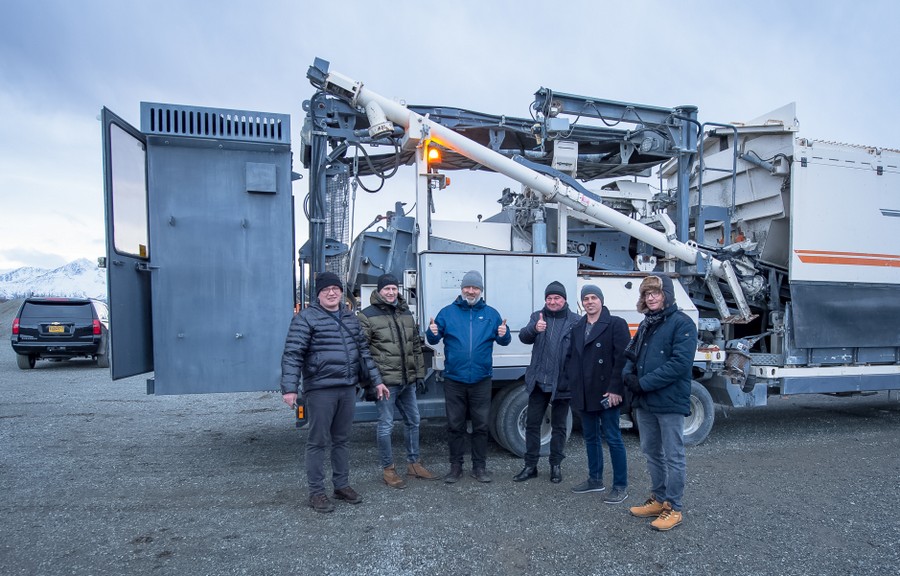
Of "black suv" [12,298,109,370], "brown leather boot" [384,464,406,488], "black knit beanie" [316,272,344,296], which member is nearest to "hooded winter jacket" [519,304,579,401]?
"brown leather boot" [384,464,406,488]

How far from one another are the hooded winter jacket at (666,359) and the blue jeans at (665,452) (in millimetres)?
99

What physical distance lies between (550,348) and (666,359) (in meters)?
1.05

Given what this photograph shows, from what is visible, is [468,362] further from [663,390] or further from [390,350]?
[663,390]

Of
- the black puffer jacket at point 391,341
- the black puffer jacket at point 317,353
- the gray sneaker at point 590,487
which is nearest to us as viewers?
the black puffer jacket at point 317,353

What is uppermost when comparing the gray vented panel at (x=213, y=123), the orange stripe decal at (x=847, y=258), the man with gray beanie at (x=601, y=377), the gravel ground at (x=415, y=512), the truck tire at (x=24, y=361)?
the gray vented panel at (x=213, y=123)

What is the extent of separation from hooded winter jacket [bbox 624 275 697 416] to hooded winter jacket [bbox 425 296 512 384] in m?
1.26

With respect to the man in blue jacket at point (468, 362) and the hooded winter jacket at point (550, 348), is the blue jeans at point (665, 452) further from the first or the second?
the man in blue jacket at point (468, 362)

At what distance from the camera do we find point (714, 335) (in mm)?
6520

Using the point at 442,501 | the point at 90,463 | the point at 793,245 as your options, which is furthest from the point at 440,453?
the point at 793,245

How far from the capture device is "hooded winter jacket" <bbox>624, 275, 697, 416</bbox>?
3.69 meters

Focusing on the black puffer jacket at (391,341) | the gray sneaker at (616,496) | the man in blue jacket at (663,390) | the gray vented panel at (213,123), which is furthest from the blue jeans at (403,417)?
the gray vented panel at (213,123)

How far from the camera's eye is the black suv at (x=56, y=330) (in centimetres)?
1229

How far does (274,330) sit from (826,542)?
4408 mm

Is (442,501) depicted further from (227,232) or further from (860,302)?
(860,302)
